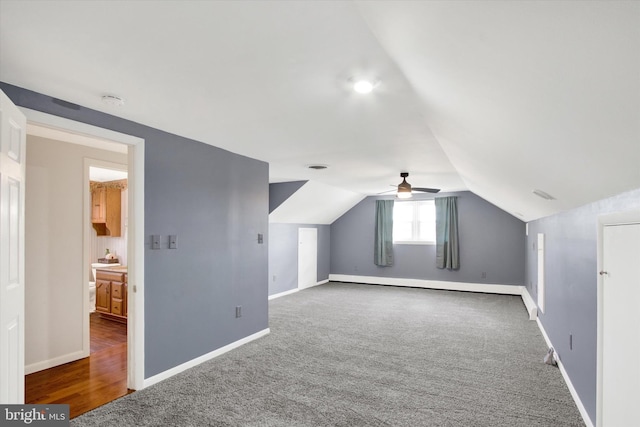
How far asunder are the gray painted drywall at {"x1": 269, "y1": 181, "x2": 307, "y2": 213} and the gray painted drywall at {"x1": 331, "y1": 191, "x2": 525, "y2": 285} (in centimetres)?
309

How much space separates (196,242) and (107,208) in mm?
3921

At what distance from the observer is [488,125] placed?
200cm

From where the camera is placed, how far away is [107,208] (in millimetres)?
6441

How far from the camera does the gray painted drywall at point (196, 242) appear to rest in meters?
3.15

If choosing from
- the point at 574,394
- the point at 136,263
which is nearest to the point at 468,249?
the point at 574,394

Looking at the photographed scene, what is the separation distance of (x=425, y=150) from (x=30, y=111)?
11.6 feet

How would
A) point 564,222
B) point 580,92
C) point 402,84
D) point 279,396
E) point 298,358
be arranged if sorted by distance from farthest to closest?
point 298,358
point 564,222
point 279,396
point 402,84
point 580,92

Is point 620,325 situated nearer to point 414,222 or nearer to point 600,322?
point 600,322

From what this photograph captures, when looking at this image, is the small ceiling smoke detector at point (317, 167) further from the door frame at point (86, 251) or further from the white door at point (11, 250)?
the white door at point (11, 250)

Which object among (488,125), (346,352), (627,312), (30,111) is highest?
(30,111)

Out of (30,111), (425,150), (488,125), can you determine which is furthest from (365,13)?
(425,150)

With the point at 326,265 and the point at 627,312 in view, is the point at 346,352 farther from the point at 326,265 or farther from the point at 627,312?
the point at 326,265

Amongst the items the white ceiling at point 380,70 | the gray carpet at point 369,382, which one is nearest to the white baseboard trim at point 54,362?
the gray carpet at point 369,382

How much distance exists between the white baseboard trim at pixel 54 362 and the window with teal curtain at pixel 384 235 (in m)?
6.48
